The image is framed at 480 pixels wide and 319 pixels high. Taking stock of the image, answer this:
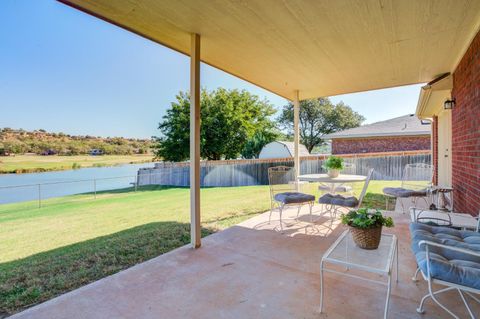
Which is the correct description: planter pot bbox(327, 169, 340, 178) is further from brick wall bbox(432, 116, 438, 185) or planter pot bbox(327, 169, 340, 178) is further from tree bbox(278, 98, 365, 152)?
tree bbox(278, 98, 365, 152)

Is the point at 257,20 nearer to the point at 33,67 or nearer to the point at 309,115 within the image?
the point at 33,67

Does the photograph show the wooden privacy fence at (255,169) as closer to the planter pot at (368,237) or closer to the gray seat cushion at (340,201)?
the gray seat cushion at (340,201)

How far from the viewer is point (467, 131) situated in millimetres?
3176

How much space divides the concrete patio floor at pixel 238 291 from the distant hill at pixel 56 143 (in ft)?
20.5

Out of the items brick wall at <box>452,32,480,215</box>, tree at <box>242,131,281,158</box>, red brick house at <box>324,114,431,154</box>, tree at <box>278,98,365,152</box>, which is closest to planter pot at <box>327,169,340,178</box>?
brick wall at <box>452,32,480,215</box>

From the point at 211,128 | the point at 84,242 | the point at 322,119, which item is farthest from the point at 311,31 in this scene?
the point at 322,119

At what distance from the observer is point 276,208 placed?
5.02 metres

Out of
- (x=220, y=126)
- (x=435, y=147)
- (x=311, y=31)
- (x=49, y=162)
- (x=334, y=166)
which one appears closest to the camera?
(x=311, y=31)

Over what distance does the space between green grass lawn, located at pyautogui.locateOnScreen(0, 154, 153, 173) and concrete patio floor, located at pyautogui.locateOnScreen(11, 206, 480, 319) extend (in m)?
6.28

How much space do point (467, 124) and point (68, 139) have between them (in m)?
10.3

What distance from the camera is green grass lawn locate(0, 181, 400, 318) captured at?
2.37 m

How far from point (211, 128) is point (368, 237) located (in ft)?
46.3

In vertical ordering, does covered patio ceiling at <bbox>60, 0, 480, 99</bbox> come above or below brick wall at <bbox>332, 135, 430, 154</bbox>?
above

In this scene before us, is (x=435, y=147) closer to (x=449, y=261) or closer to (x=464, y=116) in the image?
(x=464, y=116)
